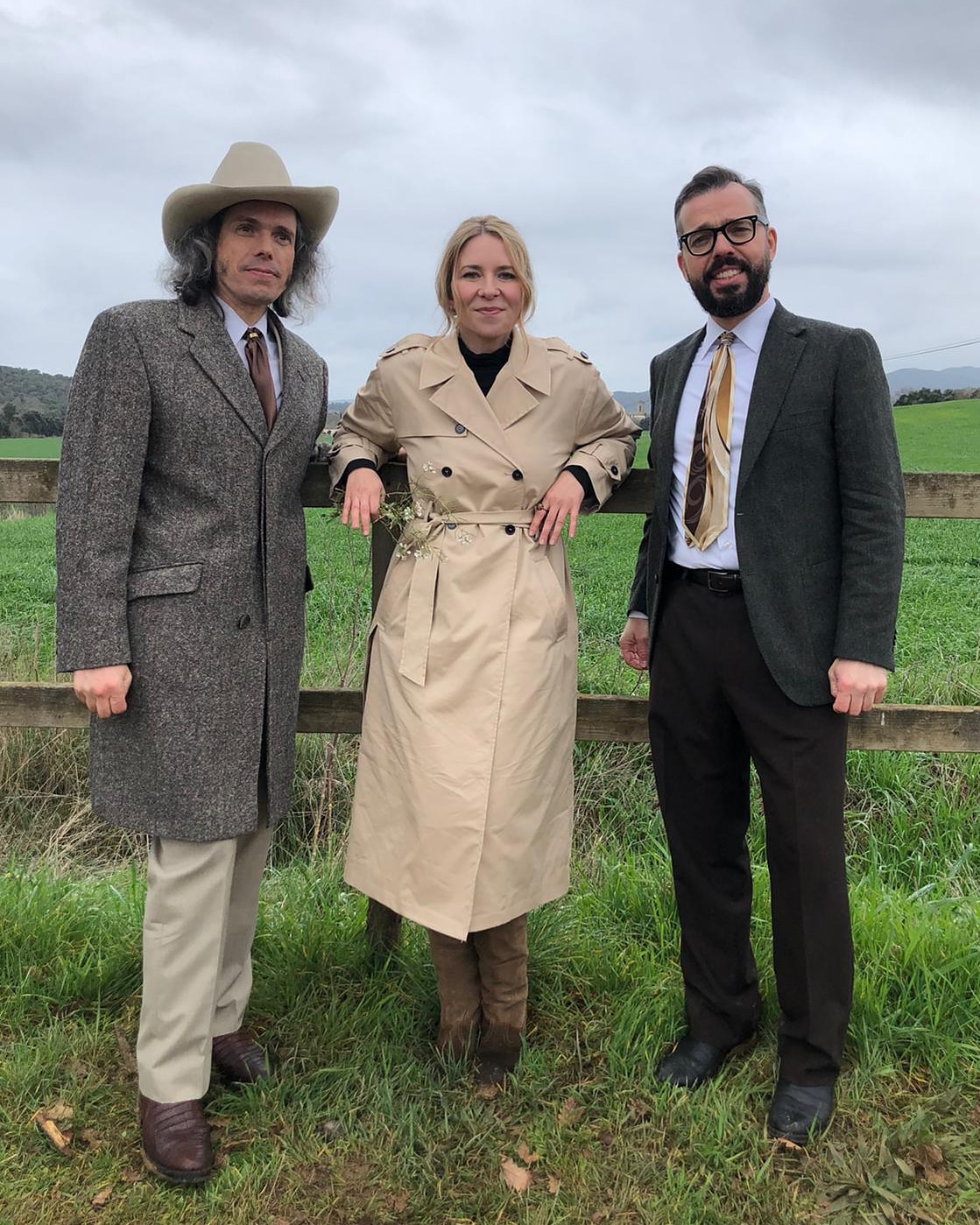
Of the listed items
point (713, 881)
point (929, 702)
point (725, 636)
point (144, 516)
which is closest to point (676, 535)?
point (725, 636)

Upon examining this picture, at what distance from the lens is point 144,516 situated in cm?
251

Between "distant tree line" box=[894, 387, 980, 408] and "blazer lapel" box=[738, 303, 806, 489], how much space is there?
247 ft

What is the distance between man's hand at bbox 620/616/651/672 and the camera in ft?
10.1

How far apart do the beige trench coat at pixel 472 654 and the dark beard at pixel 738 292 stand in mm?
397

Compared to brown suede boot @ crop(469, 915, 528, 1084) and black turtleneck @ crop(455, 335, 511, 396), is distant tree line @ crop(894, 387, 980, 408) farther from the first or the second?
brown suede boot @ crop(469, 915, 528, 1084)

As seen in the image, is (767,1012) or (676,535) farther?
(767,1012)

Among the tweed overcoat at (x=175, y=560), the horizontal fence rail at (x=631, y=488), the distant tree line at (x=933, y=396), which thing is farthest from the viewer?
the distant tree line at (x=933, y=396)

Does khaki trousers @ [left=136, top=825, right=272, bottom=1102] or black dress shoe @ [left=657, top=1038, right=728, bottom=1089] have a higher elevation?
khaki trousers @ [left=136, top=825, right=272, bottom=1102]

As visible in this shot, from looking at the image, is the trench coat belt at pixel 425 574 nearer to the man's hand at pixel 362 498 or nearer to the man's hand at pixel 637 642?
the man's hand at pixel 362 498

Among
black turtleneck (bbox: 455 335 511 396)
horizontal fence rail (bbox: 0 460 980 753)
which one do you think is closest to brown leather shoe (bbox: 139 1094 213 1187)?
horizontal fence rail (bbox: 0 460 980 753)

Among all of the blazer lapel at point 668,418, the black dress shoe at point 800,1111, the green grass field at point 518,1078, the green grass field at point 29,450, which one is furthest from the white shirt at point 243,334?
the green grass field at point 29,450

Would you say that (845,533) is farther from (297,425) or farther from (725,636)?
(297,425)

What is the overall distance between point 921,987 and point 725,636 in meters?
1.33

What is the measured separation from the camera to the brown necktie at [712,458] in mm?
2635
